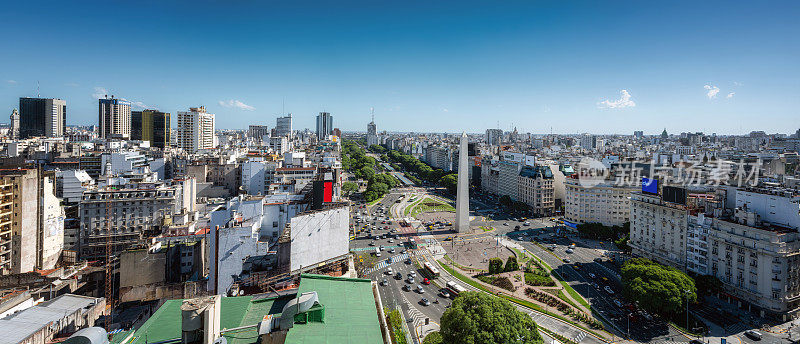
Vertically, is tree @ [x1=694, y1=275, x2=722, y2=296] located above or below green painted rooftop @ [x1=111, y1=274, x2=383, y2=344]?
below

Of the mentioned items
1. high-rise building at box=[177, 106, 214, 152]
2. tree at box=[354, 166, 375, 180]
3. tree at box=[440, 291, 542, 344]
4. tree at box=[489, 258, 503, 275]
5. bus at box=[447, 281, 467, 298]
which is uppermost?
high-rise building at box=[177, 106, 214, 152]

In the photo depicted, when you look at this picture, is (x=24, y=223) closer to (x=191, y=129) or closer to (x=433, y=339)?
(x=433, y=339)

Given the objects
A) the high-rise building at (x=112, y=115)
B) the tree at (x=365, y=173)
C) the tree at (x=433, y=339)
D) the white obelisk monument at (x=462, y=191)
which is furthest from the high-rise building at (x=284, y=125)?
the tree at (x=433, y=339)

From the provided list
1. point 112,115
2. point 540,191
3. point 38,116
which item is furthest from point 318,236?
point 38,116

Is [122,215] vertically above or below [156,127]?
below

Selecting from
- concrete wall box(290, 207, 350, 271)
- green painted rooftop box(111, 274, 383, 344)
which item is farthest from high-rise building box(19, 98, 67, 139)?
green painted rooftop box(111, 274, 383, 344)

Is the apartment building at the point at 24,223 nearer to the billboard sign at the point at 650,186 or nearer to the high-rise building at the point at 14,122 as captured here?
the billboard sign at the point at 650,186

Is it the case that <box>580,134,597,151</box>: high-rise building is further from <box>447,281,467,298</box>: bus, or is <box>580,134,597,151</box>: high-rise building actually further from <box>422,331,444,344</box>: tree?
<box>422,331,444,344</box>: tree
